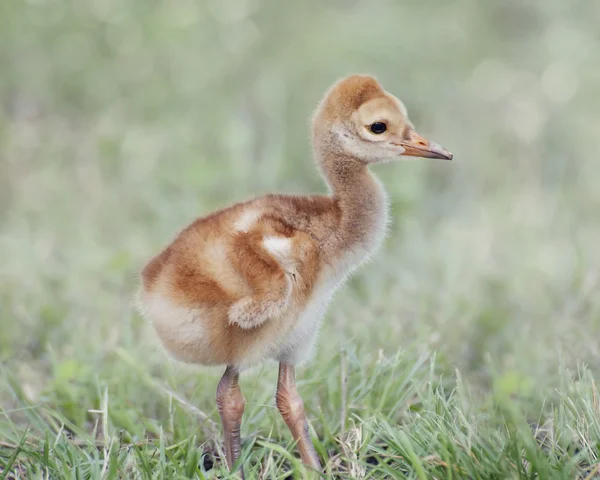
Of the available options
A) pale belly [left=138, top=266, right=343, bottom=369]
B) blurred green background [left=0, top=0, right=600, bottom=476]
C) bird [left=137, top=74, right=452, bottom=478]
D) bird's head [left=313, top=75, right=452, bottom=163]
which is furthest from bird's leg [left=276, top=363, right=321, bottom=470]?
bird's head [left=313, top=75, right=452, bottom=163]

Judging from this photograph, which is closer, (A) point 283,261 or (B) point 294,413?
(A) point 283,261

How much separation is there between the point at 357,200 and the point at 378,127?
0.23m

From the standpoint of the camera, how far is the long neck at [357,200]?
2.95 meters

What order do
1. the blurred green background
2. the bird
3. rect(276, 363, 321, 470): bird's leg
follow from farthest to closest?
the blurred green background
rect(276, 363, 321, 470): bird's leg
the bird

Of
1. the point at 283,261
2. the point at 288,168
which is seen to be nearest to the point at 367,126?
the point at 283,261

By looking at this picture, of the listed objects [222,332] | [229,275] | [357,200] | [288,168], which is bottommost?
[288,168]

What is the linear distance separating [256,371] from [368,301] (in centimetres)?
95

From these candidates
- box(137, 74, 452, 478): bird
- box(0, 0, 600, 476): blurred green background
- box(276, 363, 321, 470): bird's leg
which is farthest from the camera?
box(0, 0, 600, 476): blurred green background

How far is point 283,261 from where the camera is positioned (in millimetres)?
2773

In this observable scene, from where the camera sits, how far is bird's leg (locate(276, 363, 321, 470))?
2889 mm

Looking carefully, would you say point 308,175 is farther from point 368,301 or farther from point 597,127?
point 597,127

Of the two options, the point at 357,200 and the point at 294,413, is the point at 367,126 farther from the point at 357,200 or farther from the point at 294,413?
the point at 294,413

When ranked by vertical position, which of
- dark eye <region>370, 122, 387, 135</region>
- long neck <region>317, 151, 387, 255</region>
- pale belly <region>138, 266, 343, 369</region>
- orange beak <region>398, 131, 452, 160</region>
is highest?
dark eye <region>370, 122, 387, 135</region>

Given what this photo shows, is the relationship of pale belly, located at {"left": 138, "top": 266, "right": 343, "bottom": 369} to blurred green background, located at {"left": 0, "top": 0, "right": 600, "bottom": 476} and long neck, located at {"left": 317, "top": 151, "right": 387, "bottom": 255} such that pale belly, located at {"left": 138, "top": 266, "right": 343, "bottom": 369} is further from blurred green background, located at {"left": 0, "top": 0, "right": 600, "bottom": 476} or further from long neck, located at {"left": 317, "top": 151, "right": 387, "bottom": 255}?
blurred green background, located at {"left": 0, "top": 0, "right": 600, "bottom": 476}
